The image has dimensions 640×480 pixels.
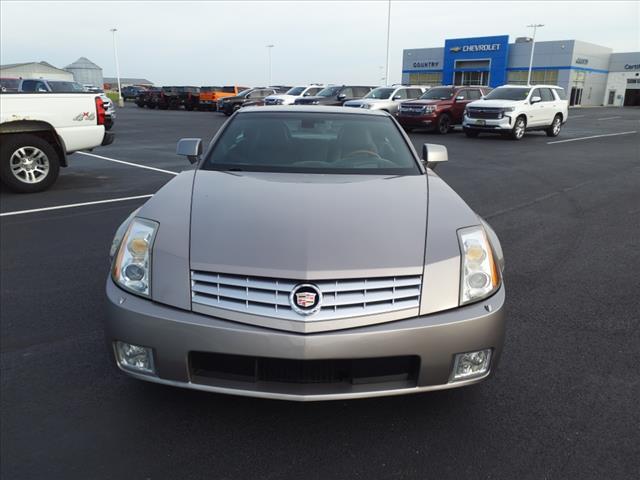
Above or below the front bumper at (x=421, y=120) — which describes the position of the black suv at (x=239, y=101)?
above

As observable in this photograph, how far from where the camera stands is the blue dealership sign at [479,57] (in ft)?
209

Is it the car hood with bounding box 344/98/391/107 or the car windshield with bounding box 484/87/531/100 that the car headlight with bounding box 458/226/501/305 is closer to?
the car windshield with bounding box 484/87/531/100

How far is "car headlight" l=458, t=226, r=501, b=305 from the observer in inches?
97.0

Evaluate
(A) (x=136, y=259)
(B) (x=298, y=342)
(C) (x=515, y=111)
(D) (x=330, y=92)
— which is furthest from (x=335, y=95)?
(B) (x=298, y=342)

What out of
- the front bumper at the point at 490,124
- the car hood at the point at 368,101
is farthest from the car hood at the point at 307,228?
the car hood at the point at 368,101

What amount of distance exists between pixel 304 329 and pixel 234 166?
1.80m

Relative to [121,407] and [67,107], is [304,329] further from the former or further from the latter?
[67,107]

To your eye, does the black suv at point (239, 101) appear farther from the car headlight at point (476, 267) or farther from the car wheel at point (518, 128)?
the car headlight at point (476, 267)

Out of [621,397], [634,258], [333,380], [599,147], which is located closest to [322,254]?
[333,380]

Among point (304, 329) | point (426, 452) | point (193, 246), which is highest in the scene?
point (193, 246)

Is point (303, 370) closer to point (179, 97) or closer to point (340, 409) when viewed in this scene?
point (340, 409)

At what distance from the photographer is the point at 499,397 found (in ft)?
9.47

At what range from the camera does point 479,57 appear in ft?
214

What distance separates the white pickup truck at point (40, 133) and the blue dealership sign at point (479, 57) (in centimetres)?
6308
